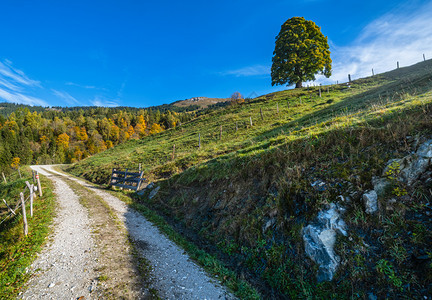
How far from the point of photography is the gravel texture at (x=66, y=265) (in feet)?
16.1

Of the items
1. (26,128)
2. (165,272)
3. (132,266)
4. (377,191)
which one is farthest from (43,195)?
(26,128)

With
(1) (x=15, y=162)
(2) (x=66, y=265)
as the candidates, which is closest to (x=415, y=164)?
(2) (x=66, y=265)

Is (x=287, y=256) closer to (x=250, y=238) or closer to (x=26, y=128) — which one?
(x=250, y=238)

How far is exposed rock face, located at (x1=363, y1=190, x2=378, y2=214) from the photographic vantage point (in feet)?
16.0

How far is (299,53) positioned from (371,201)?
158 feet

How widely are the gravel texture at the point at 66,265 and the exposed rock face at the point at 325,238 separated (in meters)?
6.06

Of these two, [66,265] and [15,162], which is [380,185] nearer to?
[66,265]

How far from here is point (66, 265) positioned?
6.06 metres

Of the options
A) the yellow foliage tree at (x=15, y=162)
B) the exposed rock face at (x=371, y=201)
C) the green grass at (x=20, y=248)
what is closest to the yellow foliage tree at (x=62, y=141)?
the yellow foliage tree at (x=15, y=162)

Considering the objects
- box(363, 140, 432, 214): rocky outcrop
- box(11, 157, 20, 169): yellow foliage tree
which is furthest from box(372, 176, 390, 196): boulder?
box(11, 157, 20, 169): yellow foliage tree

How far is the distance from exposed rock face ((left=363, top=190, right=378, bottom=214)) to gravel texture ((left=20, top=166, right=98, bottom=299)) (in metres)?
7.77

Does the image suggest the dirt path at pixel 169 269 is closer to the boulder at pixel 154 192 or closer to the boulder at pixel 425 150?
the boulder at pixel 154 192

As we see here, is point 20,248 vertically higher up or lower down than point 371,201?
lower down

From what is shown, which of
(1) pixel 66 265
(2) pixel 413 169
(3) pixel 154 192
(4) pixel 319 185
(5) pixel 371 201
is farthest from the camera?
(3) pixel 154 192
